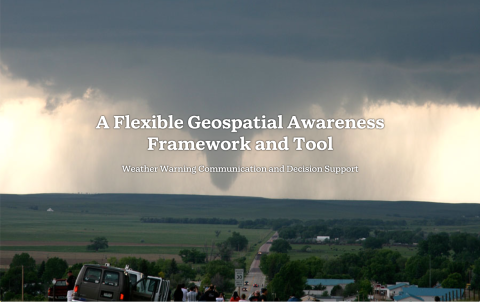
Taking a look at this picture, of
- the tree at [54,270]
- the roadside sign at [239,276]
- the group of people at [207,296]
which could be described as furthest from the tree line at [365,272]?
the group of people at [207,296]

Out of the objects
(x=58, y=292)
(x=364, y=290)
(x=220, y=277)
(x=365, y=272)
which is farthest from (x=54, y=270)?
(x=58, y=292)

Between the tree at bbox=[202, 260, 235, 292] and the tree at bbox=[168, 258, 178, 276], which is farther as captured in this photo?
the tree at bbox=[168, 258, 178, 276]

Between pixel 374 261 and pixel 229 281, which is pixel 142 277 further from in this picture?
pixel 374 261

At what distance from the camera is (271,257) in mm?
154125

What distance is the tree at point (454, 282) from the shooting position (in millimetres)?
112450

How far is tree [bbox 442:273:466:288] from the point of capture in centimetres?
11245

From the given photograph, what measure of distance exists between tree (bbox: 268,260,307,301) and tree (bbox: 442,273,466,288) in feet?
74.0

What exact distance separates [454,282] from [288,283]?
1141 inches

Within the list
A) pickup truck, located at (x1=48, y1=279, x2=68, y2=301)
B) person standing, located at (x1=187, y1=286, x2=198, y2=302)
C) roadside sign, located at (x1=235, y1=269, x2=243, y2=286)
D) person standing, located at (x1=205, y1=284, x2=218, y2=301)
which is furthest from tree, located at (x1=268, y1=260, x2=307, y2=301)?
person standing, located at (x1=205, y1=284, x2=218, y2=301)

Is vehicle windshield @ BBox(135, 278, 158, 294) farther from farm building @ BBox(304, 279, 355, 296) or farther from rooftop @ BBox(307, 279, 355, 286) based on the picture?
rooftop @ BBox(307, 279, 355, 286)

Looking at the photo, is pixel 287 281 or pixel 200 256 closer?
pixel 287 281

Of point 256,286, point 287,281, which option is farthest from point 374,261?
point 287,281

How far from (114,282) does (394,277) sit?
10798 centimetres

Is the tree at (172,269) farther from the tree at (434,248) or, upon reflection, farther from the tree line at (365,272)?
the tree at (434,248)
